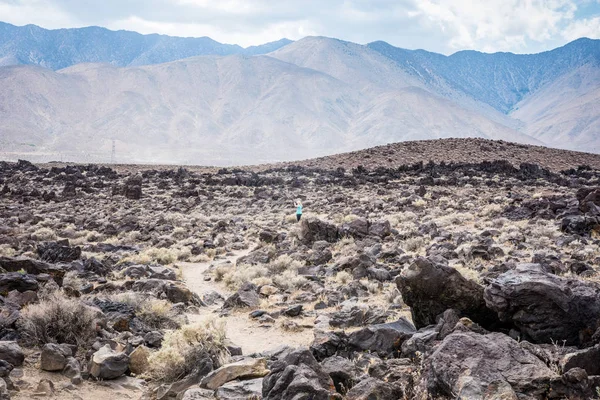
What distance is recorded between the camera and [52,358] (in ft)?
21.6

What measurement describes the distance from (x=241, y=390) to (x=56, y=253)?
1085 centimetres

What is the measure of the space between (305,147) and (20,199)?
485ft

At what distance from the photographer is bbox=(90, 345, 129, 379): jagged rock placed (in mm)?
6664

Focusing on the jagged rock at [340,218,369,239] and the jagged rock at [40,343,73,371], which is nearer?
the jagged rock at [40,343,73,371]

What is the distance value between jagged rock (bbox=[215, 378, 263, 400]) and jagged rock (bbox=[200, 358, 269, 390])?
7.4 inches

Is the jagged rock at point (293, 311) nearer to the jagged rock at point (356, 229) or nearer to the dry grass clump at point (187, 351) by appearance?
the dry grass clump at point (187, 351)

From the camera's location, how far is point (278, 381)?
5328 millimetres

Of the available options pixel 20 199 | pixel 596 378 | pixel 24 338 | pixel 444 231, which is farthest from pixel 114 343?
pixel 20 199

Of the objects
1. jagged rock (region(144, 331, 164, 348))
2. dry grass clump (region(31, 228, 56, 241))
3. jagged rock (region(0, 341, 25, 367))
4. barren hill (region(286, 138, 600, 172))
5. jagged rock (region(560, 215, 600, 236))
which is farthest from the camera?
barren hill (region(286, 138, 600, 172))

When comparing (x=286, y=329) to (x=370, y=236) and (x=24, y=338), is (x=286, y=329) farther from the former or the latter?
(x=370, y=236)

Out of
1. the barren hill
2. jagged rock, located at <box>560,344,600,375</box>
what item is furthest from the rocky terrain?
the barren hill

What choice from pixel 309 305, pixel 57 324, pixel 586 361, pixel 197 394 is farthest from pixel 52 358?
pixel 586 361

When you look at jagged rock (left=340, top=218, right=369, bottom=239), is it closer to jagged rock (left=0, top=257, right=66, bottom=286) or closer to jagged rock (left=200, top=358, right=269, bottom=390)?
jagged rock (left=0, top=257, right=66, bottom=286)

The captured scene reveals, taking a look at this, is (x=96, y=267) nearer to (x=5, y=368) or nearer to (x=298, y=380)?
(x=5, y=368)
